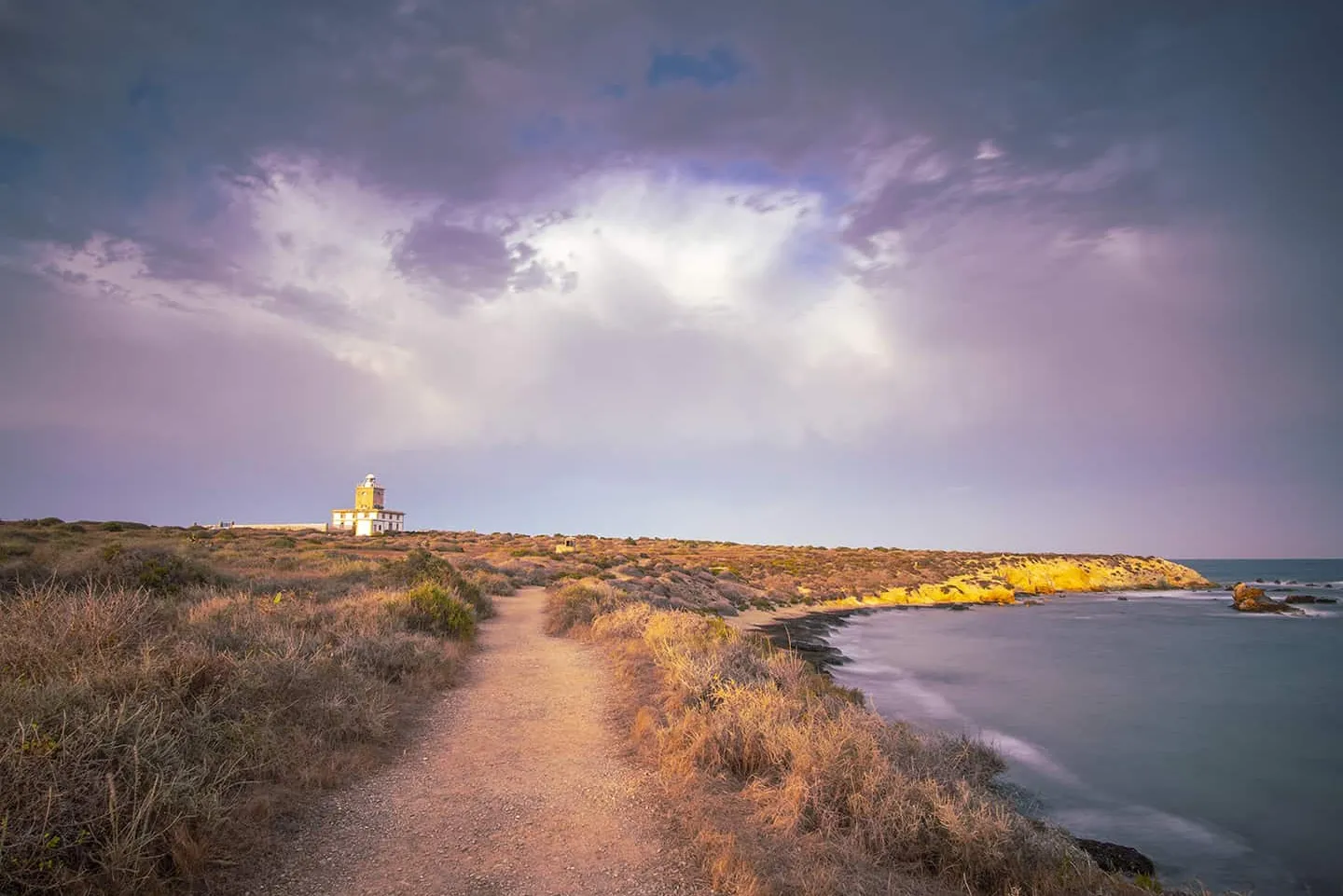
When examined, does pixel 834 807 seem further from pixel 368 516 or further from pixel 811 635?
pixel 368 516

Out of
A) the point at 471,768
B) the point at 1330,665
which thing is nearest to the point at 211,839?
the point at 471,768

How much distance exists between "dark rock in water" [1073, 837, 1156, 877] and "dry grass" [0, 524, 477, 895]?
9.34 meters

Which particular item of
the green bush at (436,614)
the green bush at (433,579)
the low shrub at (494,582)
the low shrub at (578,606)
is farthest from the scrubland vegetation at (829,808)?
the low shrub at (494,582)

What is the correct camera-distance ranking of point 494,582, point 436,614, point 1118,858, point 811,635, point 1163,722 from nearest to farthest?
point 1118,858, point 436,614, point 1163,722, point 811,635, point 494,582

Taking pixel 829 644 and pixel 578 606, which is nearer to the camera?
pixel 578 606

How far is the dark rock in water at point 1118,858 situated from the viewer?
8.56m

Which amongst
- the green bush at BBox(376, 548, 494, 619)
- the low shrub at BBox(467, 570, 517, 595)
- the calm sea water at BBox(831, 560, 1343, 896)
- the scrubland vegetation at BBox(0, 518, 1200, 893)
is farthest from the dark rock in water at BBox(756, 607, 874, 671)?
the low shrub at BBox(467, 570, 517, 595)

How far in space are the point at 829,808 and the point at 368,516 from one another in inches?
3492

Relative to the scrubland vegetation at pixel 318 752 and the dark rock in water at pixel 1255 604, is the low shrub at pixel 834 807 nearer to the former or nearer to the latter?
the scrubland vegetation at pixel 318 752

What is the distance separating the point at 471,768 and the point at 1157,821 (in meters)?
11.4

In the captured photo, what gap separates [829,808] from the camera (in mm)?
6246

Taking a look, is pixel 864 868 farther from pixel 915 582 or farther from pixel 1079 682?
pixel 915 582

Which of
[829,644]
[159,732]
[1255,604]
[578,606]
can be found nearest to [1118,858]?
[159,732]

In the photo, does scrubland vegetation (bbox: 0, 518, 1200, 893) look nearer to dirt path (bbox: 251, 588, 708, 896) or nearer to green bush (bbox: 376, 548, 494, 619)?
dirt path (bbox: 251, 588, 708, 896)
